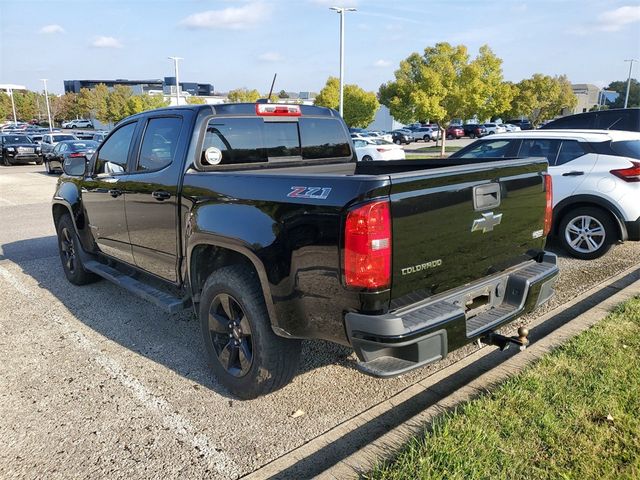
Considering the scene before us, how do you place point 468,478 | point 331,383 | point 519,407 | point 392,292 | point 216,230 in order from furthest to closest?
point 331,383 → point 216,230 → point 519,407 → point 392,292 → point 468,478

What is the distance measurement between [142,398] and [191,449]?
2.42ft

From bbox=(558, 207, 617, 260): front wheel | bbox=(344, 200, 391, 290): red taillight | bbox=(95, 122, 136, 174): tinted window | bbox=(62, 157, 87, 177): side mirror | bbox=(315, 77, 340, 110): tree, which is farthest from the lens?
bbox=(315, 77, 340, 110): tree

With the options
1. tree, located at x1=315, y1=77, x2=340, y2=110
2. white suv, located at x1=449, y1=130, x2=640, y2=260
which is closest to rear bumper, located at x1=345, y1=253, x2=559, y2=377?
white suv, located at x1=449, y1=130, x2=640, y2=260

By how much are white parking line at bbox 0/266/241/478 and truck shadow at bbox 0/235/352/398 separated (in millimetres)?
202

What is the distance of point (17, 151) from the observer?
84.5ft

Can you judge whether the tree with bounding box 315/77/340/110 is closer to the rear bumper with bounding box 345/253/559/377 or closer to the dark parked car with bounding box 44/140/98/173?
the dark parked car with bounding box 44/140/98/173

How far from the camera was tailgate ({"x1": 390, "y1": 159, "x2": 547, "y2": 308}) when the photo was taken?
Answer: 8.20 feet

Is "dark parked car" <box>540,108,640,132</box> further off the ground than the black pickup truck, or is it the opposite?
"dark parked car" <box>540,108,640,132</box>

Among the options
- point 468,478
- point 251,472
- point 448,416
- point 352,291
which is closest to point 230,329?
point 251,472

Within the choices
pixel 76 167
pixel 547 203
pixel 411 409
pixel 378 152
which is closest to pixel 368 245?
pixel 411 409

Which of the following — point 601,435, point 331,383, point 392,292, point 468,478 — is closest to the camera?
point 468,478

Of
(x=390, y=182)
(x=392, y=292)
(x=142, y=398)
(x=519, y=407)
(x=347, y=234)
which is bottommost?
(x=142, y=398)

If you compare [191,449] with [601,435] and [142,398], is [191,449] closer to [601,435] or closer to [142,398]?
[142,398]

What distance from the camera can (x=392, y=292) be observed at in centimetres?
249
